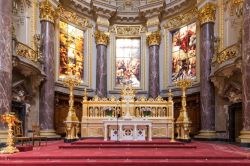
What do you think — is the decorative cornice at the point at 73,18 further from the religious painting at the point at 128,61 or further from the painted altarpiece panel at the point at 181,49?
the painted altarpiece panel at the point at 181,49

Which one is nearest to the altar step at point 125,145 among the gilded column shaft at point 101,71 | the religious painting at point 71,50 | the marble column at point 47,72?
the marble column at point 47,72

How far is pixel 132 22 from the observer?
2178 centimetres

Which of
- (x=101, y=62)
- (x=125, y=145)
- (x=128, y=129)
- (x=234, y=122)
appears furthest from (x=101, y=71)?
(x=125, y=145)

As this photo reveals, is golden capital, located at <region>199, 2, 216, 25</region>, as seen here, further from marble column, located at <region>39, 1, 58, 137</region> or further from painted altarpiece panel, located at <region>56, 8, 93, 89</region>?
marble column, located at <region>39, 1, 58, 137</region>

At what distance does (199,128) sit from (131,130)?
590 cm

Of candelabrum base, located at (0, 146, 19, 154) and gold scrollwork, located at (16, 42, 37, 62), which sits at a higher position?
gold scrollwork, located at (16, 42, 37, 62)

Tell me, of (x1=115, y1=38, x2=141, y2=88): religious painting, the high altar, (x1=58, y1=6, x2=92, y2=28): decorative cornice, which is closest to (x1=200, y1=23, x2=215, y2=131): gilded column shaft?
the high altar

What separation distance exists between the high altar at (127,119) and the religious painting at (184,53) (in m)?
5.03

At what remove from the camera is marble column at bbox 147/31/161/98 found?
798 inches

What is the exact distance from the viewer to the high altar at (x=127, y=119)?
12.6 metres

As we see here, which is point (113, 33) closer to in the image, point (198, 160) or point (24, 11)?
point (24, 11)

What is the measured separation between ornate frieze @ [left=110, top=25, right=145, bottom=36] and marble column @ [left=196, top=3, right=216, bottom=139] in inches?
221

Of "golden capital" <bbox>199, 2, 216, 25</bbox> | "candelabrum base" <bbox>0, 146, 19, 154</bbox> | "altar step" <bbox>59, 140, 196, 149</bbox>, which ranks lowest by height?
"altar step" <bbox>59, 140, 196, 149</bbox>

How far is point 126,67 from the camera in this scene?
21.5 m
